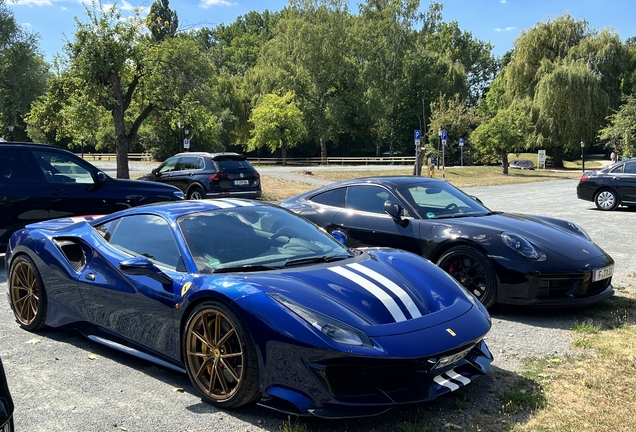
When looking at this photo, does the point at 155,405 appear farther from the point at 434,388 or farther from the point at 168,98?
the point at 168,98

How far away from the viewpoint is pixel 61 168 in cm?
890

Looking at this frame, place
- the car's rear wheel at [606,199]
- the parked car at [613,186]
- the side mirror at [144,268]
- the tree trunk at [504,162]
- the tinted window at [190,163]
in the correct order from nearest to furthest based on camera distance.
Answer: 1. the side mirror at [144,268]
2. the parked car at [613,186]
3. the car's rear wheel at [606,199]
4. the tinted window at [190,163]
5. the tree trunk at [504,162]

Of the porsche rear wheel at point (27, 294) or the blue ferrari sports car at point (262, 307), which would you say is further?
the porsche rear wheel at point (27, 294)

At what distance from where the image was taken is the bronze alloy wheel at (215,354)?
3449 millimetres

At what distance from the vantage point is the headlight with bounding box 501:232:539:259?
18.1ft

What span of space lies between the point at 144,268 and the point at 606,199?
1571 centimetres

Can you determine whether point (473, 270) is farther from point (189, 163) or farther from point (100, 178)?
point (189, 163)

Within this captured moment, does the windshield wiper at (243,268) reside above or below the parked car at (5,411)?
above

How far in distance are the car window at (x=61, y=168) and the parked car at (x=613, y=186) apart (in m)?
14.0

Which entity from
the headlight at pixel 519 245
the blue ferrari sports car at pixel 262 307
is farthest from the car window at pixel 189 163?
the headlight at pixel 519 245

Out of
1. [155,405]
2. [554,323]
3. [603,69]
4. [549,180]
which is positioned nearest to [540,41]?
[603,69]

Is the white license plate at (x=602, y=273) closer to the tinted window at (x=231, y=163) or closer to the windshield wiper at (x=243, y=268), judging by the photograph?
the windshield wiper at (x=243, y=268)

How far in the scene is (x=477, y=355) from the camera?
3.74 m

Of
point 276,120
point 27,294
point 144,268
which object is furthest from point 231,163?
point 276,120
